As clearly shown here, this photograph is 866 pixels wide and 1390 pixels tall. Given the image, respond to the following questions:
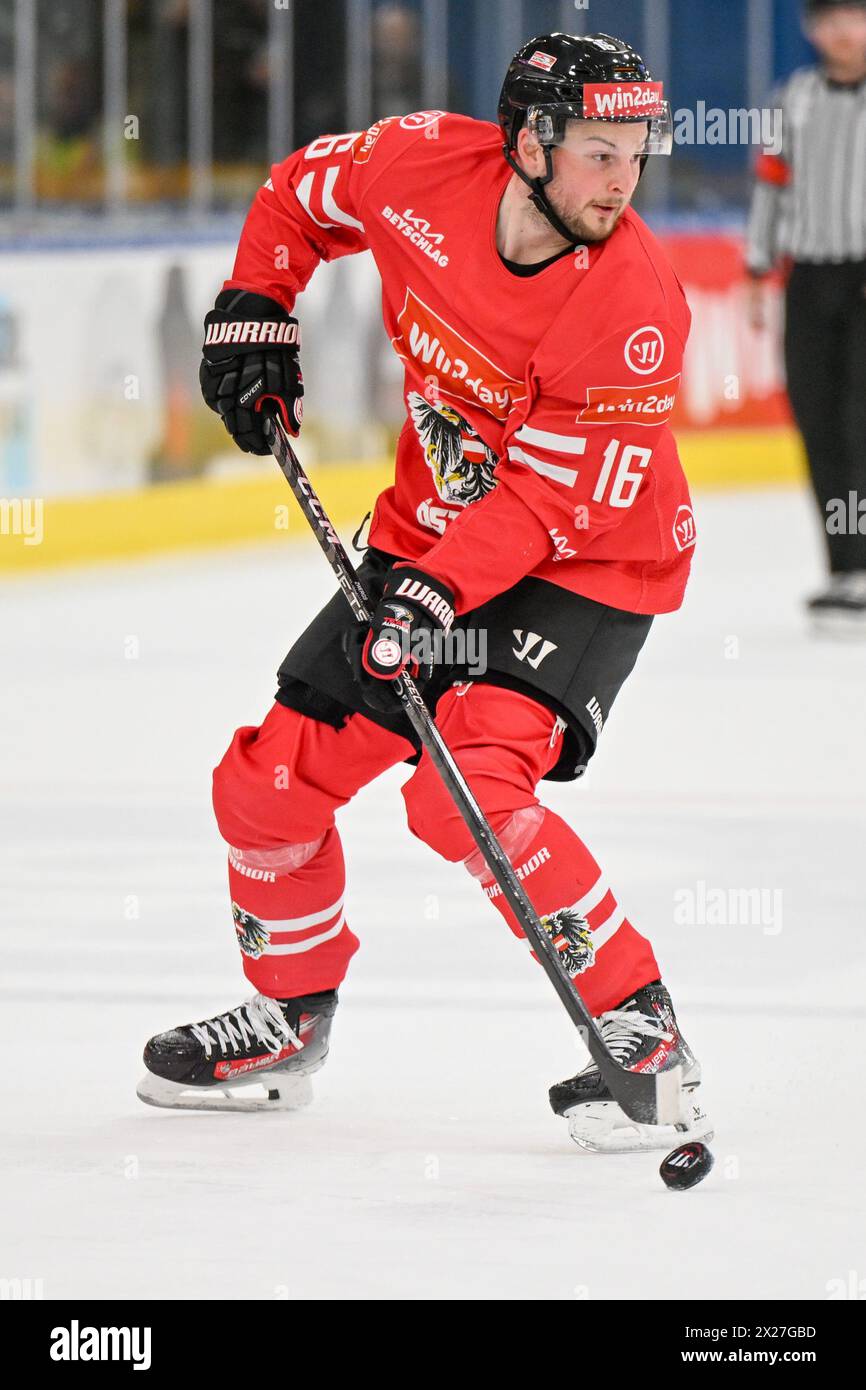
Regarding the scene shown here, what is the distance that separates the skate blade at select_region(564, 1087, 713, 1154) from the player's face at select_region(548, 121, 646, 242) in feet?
3.36

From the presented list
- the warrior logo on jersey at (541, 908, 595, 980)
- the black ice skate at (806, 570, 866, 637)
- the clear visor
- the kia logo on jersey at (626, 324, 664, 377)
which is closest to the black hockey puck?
the warrior logo on jersey at (541, 908, 595, 980)

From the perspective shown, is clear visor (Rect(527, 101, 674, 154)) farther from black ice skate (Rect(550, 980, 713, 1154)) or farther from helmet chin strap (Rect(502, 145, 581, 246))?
black ice skate (Rect(550, 980, 713, 1154))

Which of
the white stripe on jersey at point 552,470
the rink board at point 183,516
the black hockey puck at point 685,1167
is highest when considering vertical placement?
the white stripe on jersey at point 552,470

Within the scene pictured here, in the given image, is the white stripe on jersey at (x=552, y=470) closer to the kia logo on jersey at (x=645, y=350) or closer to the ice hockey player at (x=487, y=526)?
the ice hockey player at (x=487, y=526)

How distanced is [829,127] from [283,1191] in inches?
213

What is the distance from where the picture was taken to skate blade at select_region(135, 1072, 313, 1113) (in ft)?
10.7

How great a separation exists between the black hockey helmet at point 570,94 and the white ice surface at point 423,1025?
111 centimetres

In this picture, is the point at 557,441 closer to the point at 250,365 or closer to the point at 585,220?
the point at 585,220

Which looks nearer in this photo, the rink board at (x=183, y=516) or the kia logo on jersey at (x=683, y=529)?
the kia logo on jersey at (x=683, y=529)

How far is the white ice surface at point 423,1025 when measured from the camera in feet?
8.75

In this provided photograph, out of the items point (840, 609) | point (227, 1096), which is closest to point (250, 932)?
point (227, 1096)

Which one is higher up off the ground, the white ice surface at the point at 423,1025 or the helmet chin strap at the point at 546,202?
the helmet chin strap at the point at 546,202

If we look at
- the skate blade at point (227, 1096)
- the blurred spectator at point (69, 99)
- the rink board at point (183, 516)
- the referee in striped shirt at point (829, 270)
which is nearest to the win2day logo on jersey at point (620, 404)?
the skate blade at point (227, 1096)
